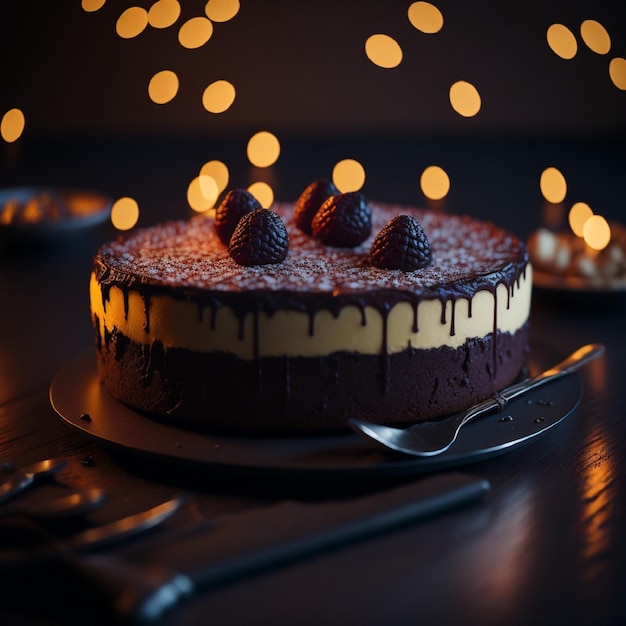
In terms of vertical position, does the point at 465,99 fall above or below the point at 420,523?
above

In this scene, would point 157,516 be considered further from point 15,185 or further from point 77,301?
point 15,185

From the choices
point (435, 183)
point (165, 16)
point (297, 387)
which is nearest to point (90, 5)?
point (165, 16)

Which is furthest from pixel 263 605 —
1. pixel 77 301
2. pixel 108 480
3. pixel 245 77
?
pixel 245 77

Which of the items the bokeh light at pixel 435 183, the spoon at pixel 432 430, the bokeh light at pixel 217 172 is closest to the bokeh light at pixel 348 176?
the bokeh light at pixel 435 183

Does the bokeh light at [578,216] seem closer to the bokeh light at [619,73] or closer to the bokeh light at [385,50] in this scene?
the bokeh light at [619,73]

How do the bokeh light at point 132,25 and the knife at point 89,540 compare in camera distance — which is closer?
the knife at point 89,540

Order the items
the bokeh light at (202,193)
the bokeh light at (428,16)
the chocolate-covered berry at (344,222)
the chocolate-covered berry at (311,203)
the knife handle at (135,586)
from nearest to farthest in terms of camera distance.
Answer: the knife handle at (135,586) < the chocolate-covered berry at (344,222) < the chocolate-covered berry at (311,203) < the bokeh light at (202,193) < the bokeh light at (428,16)

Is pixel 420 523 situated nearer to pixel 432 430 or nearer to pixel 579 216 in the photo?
pixel 432 430

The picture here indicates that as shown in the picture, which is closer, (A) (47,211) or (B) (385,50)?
(A) (47,211)
